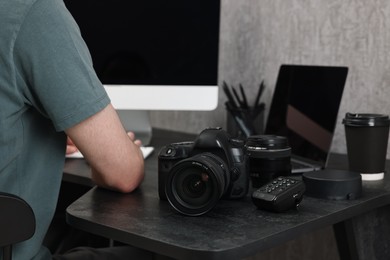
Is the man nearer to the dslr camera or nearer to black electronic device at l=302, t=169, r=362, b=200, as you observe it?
the dslr camera

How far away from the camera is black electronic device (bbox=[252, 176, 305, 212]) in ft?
3.63

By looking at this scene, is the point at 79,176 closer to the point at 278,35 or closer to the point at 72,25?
the point at 72,25

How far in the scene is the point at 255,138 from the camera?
1.30m

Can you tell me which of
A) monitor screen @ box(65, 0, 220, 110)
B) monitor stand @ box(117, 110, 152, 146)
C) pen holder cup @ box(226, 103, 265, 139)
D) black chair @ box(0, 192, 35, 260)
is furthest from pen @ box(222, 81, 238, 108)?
black chair @ box(0, 192, 35, 260)

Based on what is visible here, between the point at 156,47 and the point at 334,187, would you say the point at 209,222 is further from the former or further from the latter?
the point at 156,47

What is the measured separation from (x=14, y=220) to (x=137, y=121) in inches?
39.7

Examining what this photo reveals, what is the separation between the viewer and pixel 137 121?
195 cm

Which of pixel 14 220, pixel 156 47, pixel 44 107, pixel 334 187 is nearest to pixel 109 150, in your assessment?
pixel 44 107

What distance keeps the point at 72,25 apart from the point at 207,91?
71 cm

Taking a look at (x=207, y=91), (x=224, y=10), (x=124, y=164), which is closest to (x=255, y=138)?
(x=124, y=164)

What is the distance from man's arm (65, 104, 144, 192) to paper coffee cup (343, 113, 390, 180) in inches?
17.7

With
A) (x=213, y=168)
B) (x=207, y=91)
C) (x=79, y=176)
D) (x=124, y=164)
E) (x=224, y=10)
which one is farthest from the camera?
(x=224, y=10)

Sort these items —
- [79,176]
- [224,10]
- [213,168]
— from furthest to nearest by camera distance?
1. [224,10]
2. [79,176]
3. [213,168]

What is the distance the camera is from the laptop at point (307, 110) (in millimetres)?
1508
